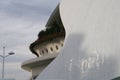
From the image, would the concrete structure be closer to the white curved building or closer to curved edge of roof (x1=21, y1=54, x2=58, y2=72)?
curved edge of roof (x1=21, y1=54, x2=58, y2=72)

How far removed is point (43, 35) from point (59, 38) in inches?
92.0

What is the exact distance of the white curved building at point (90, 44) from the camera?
12453mm

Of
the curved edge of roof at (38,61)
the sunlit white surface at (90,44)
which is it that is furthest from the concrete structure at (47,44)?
the sunlit white surface at (90,44)

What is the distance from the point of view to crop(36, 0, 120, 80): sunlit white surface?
1247 centimetres

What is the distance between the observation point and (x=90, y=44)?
13.4 metres

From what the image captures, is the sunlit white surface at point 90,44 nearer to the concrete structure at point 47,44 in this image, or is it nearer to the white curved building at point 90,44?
the white curved building at point 90,44

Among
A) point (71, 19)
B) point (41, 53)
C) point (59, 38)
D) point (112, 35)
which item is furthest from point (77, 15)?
point (41, 53)

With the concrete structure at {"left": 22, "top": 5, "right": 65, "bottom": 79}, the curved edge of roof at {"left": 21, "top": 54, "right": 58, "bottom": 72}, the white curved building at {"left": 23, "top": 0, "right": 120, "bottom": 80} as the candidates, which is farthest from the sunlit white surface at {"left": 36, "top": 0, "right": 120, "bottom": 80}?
the concrete structure at {"left": 22, "top": 5, "right": 65, "bottom": 79}

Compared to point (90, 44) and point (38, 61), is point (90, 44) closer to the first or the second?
point (90, 44)

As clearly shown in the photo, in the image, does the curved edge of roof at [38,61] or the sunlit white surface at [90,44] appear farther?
the curved edge of roof at [38,61]

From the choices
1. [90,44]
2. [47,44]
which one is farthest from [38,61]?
[90,44]

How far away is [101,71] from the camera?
1250 centimetres

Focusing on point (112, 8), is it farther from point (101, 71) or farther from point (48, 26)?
point (48, 26)

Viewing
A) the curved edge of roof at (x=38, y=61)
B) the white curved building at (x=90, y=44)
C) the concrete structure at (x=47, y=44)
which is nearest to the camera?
the white curved building at (x=90, y=44)
